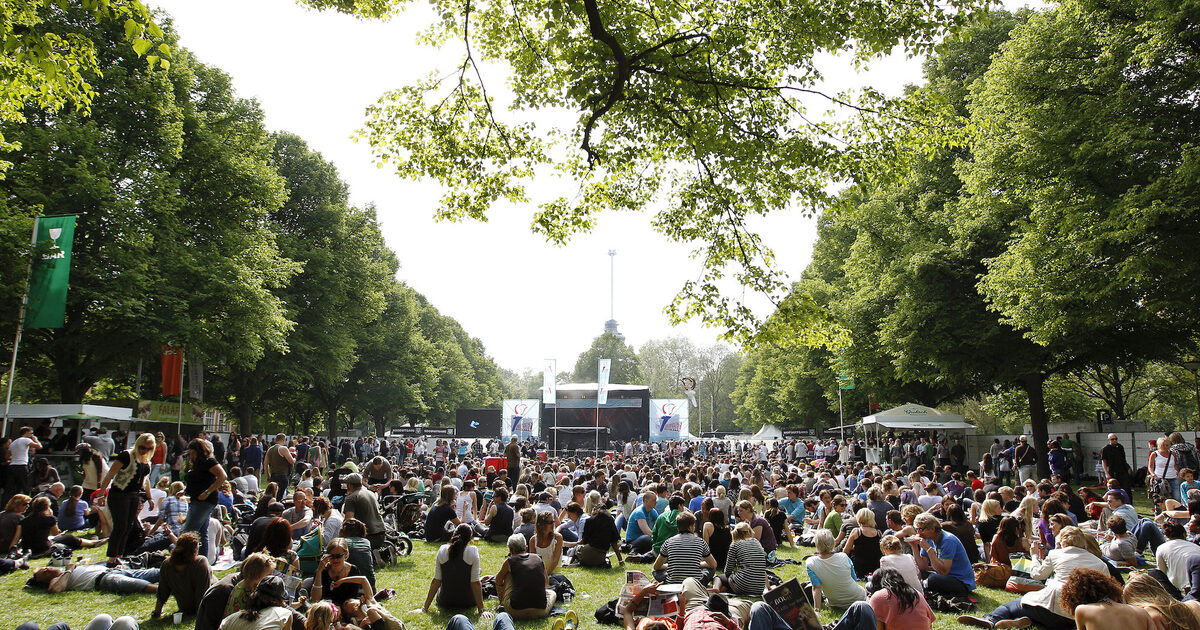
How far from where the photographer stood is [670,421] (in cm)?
4447

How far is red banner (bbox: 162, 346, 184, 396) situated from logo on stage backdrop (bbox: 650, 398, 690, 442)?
92.8ft

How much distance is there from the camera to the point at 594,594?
8.59 meters

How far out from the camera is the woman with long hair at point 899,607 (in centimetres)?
577

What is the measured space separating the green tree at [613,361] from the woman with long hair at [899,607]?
82.9 m

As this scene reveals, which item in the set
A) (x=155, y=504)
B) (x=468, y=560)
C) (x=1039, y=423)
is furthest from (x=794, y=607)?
(x=1039, y=423)

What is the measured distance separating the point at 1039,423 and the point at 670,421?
969 inches

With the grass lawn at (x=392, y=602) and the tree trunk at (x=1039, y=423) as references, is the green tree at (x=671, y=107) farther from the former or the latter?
the tree trunk at (x=1039, y=423)

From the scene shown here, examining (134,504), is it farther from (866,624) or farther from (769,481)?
(769,481)

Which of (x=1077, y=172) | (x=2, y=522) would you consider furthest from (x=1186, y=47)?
(x=2, y=522)

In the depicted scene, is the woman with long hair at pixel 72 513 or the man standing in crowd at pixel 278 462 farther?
the man standing in crowd at pixel 278 462

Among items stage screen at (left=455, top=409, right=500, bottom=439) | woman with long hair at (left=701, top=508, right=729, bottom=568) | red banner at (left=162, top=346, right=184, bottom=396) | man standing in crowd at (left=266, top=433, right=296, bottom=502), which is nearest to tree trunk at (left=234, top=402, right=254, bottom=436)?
red banner at (left=162, top=346, right=184, bottom=396)

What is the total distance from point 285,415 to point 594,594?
38437 millimetres

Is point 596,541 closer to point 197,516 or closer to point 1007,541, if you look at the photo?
point 197,516

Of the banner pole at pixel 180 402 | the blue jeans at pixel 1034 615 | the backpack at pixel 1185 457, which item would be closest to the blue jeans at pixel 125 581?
the blue jeans at pixel 1034 615
